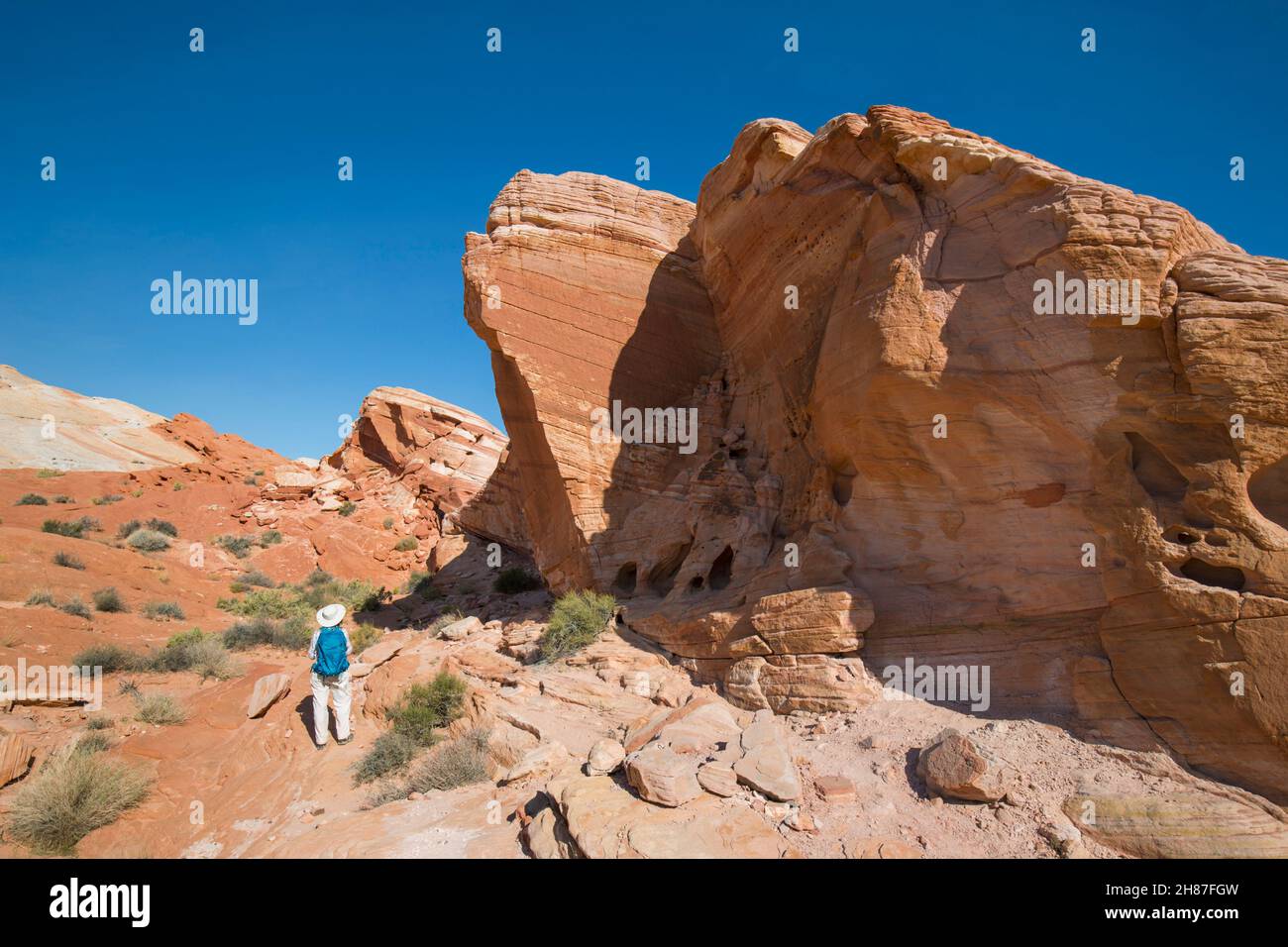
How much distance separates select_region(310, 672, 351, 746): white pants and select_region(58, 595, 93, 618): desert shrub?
9087 mm

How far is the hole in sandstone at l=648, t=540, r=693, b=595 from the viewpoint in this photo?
1191cm

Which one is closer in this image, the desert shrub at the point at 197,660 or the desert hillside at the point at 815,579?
the desert hillside at the point at 815,579

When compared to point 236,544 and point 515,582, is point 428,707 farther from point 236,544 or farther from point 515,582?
point 236,544

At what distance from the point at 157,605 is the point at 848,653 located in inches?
688

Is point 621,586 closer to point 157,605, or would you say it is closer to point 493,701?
point 493,701

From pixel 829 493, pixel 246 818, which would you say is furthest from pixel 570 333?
pixel 246 818

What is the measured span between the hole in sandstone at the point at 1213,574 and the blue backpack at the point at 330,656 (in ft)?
32.9

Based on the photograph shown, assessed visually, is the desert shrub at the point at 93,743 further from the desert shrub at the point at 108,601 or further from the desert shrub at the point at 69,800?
the desert shrub at the point at 108,601

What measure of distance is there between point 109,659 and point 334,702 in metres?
5.98

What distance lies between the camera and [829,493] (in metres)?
9.15

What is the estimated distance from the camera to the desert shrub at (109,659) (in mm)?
11352

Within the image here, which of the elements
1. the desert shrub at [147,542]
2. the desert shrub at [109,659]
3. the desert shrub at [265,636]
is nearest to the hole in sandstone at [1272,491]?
the desert shrub at [109,659]
